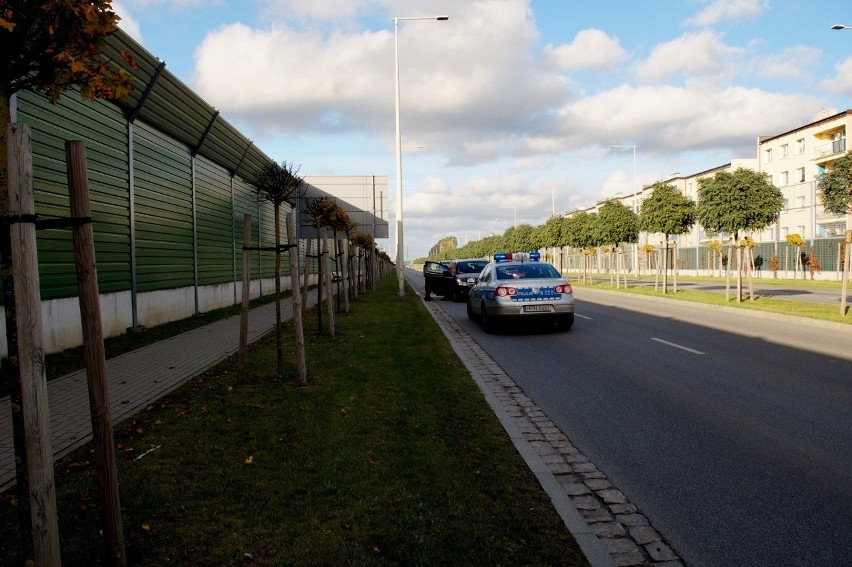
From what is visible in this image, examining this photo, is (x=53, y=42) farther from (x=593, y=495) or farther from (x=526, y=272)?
(x=526, y=272)

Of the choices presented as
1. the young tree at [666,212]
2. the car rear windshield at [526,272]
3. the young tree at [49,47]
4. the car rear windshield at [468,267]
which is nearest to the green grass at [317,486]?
the young tree at [49,47]

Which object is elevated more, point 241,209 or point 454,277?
point 241,209

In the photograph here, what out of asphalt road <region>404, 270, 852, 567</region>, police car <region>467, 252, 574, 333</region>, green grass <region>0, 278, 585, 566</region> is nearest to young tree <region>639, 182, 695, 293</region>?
police car <region>467, 252, 574, 333</region>

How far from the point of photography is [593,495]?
4438 mm

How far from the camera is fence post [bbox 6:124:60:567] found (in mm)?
2805

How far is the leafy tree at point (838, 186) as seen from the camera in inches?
632

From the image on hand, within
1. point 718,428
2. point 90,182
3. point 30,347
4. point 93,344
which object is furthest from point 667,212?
point 30,347

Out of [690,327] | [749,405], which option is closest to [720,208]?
[690,327]

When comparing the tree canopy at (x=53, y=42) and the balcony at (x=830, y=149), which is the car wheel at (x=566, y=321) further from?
the balcony at (x=830, y=149)

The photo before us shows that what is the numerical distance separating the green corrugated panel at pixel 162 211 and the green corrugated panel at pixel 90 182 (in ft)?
2.36

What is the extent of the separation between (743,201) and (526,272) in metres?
11.5

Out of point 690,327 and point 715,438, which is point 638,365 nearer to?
point 715,438

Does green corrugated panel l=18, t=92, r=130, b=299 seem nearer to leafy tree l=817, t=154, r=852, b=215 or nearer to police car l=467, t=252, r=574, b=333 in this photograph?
police car l=467, t=252, r=574, b=333

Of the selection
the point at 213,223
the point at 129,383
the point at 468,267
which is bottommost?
the point at 129,383
